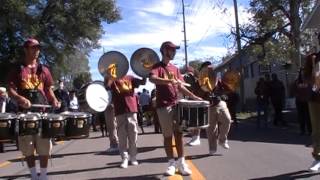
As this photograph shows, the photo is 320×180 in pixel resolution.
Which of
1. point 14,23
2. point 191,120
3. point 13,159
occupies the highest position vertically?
point 14,23

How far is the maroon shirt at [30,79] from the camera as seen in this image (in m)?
8.05

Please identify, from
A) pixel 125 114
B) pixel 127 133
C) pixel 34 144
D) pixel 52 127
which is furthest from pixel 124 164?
pixel 52 127

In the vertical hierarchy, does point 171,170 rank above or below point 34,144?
below

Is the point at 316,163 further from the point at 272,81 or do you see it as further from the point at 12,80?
the point at 272,81

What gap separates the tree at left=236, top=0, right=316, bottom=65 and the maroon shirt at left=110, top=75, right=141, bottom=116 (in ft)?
80.4

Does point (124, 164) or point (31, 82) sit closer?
point (31, 82)

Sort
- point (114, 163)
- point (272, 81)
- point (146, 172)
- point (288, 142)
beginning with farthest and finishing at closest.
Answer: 1. point (272, 81)
2. point (288, 142)
3. point (114, 163)
4. point (146, 172)

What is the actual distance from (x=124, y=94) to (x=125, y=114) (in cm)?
36

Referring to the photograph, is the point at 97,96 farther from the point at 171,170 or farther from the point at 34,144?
the point at 34,144

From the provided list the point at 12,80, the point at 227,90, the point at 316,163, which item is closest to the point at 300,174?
the point at 316,163

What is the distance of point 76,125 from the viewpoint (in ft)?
27.0

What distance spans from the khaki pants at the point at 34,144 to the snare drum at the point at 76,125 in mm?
320

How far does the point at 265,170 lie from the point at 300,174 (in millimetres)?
682

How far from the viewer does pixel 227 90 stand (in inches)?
461
